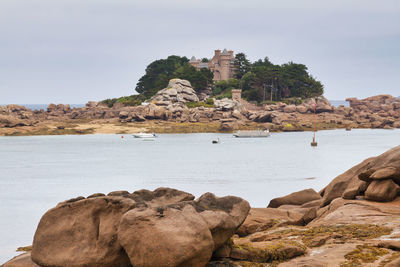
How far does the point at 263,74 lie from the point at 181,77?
73.6 ft

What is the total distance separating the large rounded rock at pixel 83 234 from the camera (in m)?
9.69

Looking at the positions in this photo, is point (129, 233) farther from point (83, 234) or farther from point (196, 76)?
point (196, 76)

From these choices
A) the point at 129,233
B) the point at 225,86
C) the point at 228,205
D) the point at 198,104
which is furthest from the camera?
the point at 225,86

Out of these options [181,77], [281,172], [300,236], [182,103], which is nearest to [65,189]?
[281,172]

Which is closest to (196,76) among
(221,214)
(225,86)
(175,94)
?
(225,86)

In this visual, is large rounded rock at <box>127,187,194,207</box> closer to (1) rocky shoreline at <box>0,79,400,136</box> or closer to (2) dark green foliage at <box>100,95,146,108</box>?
(1) rocky shoreline at <box>0,79,400,136</box>

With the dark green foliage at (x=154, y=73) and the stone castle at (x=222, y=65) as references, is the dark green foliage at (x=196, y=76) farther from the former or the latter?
the stone castle at (x=222, y=65)

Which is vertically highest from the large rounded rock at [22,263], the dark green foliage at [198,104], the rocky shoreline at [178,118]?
the dark green foliage at [198,104]

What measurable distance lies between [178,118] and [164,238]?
91.1 m

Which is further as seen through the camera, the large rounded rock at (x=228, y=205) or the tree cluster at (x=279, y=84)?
Result: the tree cluster at (x=279, y=84)

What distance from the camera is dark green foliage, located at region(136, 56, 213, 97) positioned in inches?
5069

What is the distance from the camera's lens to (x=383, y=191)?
14.8 metres

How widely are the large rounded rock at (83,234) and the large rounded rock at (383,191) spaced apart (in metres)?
8.40

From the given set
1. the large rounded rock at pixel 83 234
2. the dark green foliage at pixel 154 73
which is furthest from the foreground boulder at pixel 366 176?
the dark green foliage at pixel 154 73
